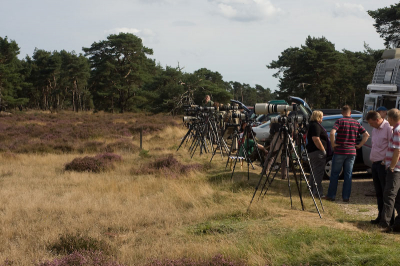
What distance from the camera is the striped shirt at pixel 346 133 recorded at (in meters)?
8.30

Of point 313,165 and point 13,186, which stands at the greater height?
point 313,165

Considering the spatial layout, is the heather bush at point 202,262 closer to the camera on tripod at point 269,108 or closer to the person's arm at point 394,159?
the person's arm at point 394,159

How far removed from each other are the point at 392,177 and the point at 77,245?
460 cm

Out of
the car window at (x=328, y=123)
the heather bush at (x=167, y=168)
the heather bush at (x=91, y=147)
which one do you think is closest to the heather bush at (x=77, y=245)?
the heather bush at (x=167, y=168)

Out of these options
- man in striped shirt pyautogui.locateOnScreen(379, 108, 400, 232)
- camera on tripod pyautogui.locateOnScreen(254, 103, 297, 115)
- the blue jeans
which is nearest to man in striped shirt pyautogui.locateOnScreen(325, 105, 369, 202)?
the blue jeans

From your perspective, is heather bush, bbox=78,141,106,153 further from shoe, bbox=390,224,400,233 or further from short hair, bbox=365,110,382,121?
shoe, bbox=390,224,400,233

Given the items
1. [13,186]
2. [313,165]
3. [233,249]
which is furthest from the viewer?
[13,186]

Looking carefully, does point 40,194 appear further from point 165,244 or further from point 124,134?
point 124,134

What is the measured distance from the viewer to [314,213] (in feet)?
24.5

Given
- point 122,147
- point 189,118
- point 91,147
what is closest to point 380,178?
point 189,118

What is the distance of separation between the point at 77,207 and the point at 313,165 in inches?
185

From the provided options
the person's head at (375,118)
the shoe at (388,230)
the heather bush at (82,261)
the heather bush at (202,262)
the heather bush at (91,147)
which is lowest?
the heather bush at (91,147)

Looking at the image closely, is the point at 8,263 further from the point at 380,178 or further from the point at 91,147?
the point at 91,147

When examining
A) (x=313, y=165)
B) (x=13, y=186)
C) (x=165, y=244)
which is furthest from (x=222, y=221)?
(x=13, y=186)
